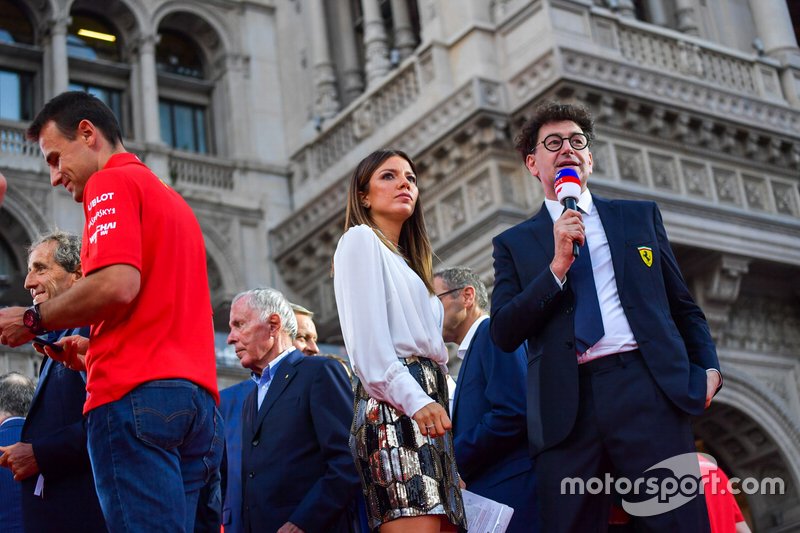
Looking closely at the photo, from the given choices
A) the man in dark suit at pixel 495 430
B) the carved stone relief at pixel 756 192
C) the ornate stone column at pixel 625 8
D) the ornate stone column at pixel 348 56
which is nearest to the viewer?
the man in dark suit at pixel 495 430

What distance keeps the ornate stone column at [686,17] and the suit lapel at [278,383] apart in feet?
36.8

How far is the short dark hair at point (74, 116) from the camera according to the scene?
11.8 feet

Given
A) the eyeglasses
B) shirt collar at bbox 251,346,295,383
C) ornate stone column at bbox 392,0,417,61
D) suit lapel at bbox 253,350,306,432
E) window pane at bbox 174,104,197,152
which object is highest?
ornate stone column at bbox 392,0,417,61

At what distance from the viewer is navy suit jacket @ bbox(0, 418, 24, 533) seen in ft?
16.1

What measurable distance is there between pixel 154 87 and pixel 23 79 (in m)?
1.73

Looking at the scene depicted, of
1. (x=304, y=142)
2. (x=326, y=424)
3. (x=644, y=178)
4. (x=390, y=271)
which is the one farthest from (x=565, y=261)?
(x=304, y=142)

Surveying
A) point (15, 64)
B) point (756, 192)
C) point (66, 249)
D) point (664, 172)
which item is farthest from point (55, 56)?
point (66, 249)

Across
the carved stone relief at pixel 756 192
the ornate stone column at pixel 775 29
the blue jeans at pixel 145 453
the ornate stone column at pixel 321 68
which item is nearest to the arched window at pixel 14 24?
the ornate stone column at pixel 321 68

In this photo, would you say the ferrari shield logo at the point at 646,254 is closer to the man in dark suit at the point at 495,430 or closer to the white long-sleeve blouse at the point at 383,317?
the white long-sleeve blouse at the point at 383,317

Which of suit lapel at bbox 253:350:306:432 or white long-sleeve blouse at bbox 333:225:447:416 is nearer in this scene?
white long-sleeve blouse at bbox 333:225:447:416

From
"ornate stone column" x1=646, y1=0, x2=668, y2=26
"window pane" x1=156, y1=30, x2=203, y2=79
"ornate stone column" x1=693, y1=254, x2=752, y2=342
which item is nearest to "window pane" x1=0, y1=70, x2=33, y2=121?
"window pane" x1=156, y1=30, x2=203, y2=79

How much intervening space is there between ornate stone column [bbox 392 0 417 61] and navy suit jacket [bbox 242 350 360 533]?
1131cm

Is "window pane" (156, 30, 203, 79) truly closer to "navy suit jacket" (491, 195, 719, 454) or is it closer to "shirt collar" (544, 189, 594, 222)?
"shirt collar" (544, 189, 594, 222)

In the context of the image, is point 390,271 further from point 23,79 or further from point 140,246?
point 23,79
